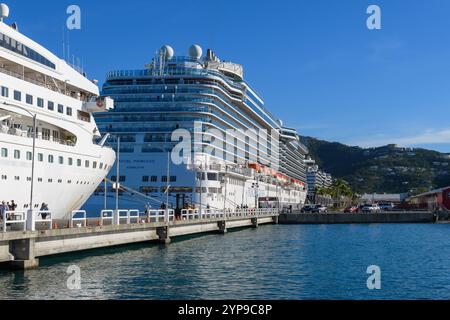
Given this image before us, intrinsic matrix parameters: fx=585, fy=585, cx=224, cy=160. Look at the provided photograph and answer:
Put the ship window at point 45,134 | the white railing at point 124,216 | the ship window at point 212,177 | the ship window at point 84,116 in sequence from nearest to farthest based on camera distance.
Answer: the white railing at point 124,216 < the ship window at point 45,134 < the ship window at point 84,116 < the ship window at point 212,177

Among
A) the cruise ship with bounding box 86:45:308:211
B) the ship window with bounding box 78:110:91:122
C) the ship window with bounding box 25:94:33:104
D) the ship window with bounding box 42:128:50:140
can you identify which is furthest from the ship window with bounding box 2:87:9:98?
the cruise ship with bounding box 86:45:308:211

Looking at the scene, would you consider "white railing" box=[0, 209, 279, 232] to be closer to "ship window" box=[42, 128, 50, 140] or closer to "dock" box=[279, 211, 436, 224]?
"dock" box=[279, 211, 436, 224]

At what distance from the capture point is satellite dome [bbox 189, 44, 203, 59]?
101 meters

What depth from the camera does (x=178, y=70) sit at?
3413 inches

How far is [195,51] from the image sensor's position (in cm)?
10181

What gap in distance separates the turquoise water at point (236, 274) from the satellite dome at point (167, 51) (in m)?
57.0

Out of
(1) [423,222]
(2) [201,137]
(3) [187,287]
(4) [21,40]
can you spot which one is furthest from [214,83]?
(3) [187,287]

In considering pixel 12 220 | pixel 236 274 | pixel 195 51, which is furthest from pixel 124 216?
pixel 195 51

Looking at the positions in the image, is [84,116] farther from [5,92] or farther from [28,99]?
[5,92]

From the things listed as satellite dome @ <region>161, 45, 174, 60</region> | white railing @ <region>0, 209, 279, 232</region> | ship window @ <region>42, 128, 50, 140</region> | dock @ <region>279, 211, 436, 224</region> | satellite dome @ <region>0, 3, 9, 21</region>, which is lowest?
dock @ <region>279, 211, 436, 224</region>

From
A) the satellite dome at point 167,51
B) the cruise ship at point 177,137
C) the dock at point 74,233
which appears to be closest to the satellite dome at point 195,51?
the cruise ship at point 177,137

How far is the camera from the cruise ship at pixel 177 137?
75688 mm

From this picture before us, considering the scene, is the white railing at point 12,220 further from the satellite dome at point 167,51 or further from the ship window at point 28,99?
the satellite dome at point 167,51

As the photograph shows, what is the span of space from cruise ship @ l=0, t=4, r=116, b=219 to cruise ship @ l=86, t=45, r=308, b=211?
19236 mm
